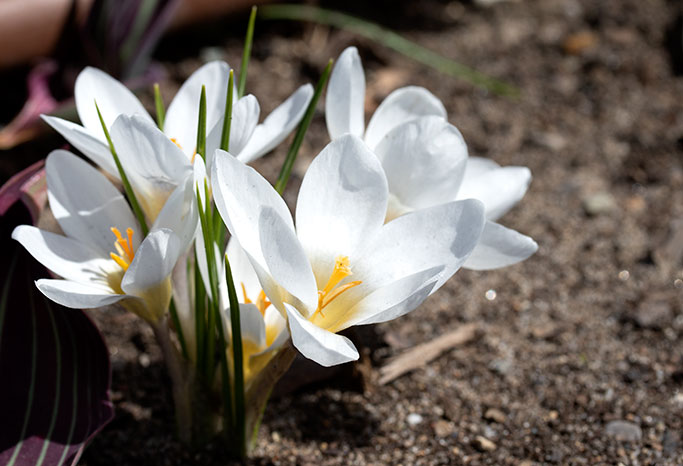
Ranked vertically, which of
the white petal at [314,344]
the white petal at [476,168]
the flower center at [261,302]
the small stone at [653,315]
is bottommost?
the small stone at [653,315]

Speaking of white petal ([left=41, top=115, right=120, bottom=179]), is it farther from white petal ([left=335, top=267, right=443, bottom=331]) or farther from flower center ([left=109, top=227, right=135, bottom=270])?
white petal ([left=335, top=267, right=443, bottom=331])

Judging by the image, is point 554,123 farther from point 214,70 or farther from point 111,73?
point 214,70

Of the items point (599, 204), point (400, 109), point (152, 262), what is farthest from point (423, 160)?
point (599, 204)

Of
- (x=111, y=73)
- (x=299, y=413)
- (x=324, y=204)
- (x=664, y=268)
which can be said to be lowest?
(x=664, y=268)

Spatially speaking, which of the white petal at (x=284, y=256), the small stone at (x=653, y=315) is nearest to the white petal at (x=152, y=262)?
the white petal at (x=284, y=256)

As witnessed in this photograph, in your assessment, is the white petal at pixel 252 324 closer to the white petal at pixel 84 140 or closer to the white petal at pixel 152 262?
the white petal at pixel 152 262

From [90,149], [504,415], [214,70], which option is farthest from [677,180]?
[90,149]
